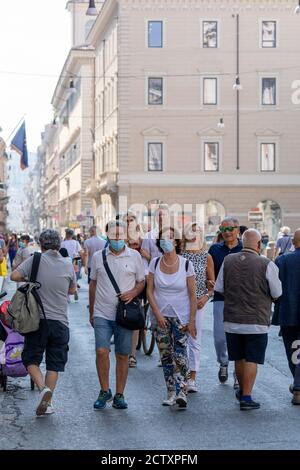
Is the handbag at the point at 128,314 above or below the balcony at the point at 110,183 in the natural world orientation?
below

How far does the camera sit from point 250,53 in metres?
51.8

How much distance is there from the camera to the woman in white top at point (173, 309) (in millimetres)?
9945

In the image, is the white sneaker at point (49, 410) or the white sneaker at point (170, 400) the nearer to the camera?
the white sneaker at point (49, 410)

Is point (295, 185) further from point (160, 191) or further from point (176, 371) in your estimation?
point (176, 371)

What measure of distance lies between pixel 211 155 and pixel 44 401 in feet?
142

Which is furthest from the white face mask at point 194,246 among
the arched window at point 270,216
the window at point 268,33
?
the window at point 268,33

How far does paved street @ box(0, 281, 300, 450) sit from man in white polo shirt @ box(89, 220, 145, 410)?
0.29 meters

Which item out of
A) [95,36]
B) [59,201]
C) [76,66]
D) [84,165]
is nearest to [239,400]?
[95,36]

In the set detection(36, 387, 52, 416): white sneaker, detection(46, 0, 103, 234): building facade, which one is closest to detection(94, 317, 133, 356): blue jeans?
detection(36, 387, 52, 416): white sneaker

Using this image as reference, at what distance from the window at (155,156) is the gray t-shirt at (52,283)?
139 ft

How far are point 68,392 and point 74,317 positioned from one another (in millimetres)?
9929

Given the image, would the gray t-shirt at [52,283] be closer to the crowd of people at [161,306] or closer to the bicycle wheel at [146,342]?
the crowd of people at [161,306]

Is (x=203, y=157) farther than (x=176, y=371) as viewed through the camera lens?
Yes

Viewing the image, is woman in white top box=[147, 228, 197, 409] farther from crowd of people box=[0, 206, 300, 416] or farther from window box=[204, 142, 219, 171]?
window box=[204, 142, 219, 171]
